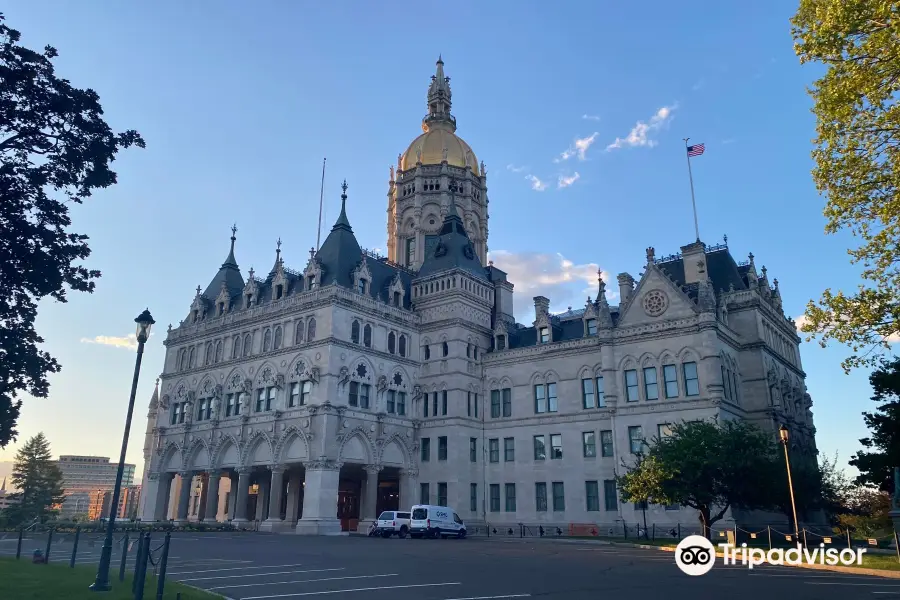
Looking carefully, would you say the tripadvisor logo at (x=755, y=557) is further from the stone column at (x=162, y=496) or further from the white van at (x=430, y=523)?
the stone column at (x=162, y=496)

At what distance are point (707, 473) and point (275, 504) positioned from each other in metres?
29.6

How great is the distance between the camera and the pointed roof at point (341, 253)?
53812 millimetres

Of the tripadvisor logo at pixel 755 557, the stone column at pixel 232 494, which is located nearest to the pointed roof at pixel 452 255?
the stone column at pixel 232 494

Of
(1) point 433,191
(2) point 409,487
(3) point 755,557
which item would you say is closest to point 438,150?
(1) point 433,191

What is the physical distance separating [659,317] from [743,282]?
28.8 feet

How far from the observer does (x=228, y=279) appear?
2554 inches

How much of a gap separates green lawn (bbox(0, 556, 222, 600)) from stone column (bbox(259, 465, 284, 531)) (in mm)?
28813

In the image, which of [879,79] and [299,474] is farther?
[299,474]

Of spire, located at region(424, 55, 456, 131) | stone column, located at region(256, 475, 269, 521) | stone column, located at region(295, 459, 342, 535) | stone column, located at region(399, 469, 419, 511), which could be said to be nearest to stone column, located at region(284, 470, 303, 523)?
stone column, located at region(295, 459, 342, 535)

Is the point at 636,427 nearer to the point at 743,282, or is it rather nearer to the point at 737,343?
the point at 737,343

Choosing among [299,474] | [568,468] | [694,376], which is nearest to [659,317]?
[694,376]

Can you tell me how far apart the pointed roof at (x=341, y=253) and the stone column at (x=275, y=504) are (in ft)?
48.4

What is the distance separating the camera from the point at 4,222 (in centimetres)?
1988

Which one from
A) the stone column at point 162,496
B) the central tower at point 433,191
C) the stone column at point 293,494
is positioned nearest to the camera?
the stone column at point 293,494
